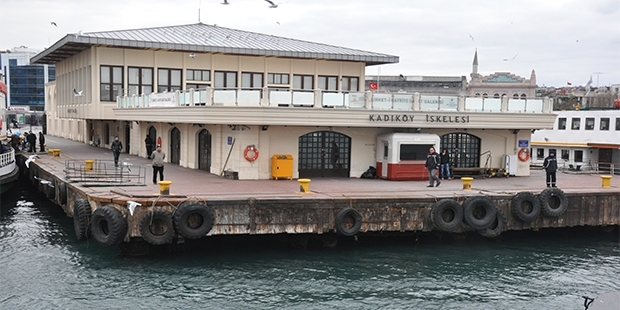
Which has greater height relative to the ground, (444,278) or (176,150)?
(176,150)

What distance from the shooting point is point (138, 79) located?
40875 millimetres

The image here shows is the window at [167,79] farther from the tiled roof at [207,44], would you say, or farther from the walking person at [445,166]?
the walking person at [445,166]

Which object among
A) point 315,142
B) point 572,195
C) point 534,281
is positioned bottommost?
point 534,281

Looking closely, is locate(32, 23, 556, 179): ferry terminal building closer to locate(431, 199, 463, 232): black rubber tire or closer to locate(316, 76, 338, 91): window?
locate(316, 76, 338, 91): window

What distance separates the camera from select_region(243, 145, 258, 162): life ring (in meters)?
26.7

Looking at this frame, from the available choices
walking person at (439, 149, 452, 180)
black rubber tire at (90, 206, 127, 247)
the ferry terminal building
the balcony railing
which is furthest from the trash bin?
black rubber tire at (90, 206, 127, 247)

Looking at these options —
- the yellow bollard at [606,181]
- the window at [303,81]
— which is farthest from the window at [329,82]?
the yellow bollard at [606,181]

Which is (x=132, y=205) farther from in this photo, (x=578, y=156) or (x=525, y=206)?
(x=578, y=156)

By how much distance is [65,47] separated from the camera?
4172cm

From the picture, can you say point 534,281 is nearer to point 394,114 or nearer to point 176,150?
point 394,114

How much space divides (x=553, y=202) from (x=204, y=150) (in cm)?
Answer: 1625

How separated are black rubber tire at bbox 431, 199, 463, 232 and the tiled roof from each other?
70.9 feet

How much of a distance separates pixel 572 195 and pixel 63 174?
864 inches

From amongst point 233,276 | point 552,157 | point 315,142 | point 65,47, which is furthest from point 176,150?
point 552,157
